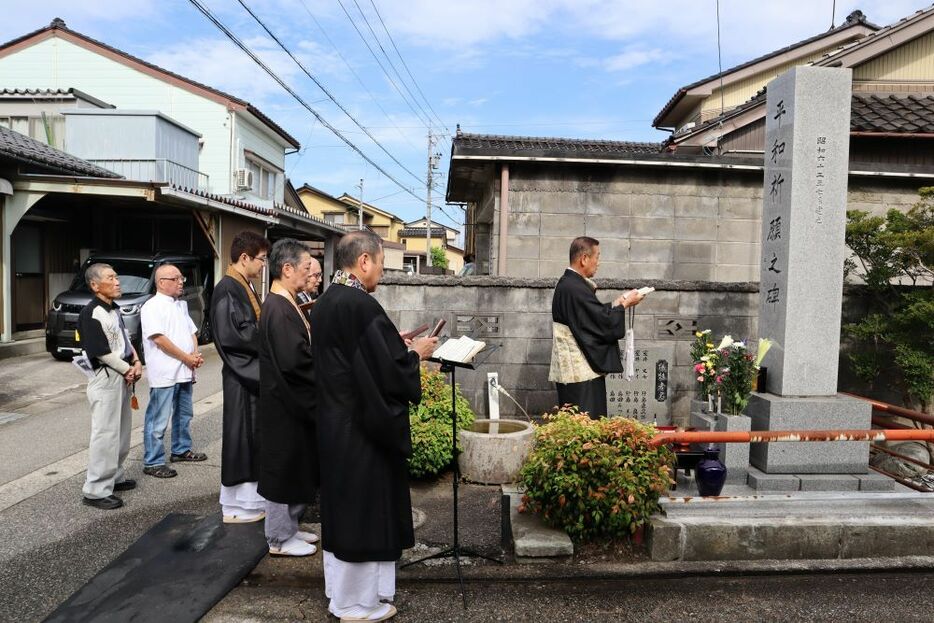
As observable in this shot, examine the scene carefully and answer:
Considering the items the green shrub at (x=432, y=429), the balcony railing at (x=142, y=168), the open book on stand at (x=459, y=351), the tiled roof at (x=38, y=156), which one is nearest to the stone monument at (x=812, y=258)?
the green shrub at (x=432, y=429)

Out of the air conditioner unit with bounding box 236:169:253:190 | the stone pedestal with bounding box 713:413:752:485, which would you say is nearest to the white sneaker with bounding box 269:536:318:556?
the stone pedestal with bounding box 713:413:752:485

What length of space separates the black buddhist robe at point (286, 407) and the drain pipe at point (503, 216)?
5498 millimetres

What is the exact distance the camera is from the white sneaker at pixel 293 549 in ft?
15.3

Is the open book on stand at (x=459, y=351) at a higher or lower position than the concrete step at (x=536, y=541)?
higher

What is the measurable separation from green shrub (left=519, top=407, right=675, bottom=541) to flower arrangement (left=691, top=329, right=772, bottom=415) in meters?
1.42

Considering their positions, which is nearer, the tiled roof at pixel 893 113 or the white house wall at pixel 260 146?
the tiled roof at pixel 893 113

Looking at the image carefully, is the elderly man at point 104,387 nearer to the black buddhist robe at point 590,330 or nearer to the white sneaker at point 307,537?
the white sneaker at point 307,537

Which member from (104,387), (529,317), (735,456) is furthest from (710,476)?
(104,387)

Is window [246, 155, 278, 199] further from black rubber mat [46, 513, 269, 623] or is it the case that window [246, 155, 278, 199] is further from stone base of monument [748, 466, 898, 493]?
stone base of monument [748, 466, 898, 493]

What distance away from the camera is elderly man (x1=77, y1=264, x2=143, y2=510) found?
5484 mm

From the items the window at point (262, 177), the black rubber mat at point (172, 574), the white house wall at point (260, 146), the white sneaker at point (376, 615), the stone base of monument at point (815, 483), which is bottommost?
the black rubber mat at point (172, 574)

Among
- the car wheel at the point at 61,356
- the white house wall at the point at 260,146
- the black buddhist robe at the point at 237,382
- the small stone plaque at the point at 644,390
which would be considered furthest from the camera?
the white house wall at the point at 260,146

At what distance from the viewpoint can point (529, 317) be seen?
307 inches

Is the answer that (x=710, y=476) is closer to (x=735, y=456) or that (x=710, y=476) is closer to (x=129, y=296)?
(x=735, y=456)
